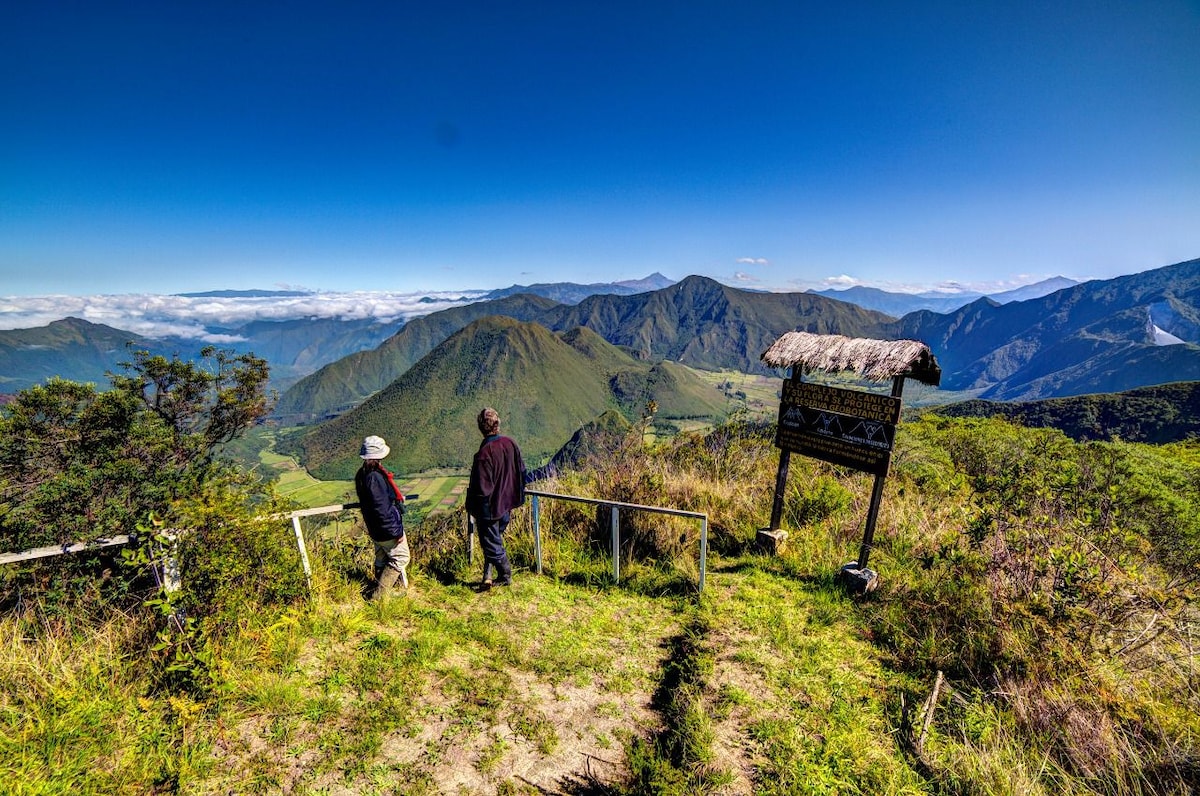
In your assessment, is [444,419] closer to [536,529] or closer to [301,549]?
[536,529]

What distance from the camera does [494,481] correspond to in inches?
215

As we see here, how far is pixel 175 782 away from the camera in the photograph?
2.94 meters

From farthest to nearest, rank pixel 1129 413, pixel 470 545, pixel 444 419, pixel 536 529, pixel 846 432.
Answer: pixel 444 419 → pixel 1129 413 → pixel 470 545 → pixel 536 529 → pixel 846 432

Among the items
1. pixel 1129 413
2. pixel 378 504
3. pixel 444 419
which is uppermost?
pixel 378 504

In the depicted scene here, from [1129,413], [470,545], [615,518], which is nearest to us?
[615,518]

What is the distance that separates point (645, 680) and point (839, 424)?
3.91 meters

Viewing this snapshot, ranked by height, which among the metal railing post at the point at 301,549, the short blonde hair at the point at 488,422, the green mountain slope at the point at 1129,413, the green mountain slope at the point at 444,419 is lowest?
the green mountain slope at the point at 444,419

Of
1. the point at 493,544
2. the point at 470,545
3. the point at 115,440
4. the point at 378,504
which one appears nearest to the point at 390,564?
the point at 378,504

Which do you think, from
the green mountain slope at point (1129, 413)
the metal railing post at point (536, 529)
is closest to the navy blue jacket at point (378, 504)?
the metal railing post at point (536, 529)

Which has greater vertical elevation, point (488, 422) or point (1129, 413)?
point (488, 422)

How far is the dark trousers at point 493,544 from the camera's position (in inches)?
219

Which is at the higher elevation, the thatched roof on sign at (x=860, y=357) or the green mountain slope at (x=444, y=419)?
the thatched roof on sign at (x=860, y=357)

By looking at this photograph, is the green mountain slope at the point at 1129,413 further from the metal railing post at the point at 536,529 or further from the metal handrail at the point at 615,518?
the metal railing post at the point at 536,529

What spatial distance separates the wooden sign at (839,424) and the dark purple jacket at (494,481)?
12.3ft
